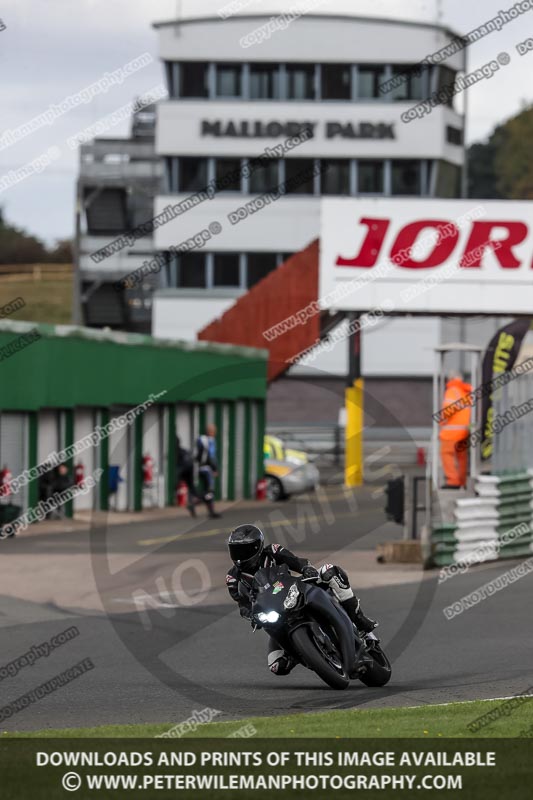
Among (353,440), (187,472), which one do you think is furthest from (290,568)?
(353,440)

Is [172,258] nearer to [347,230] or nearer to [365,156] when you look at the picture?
[365,156]

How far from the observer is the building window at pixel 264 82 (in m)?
68.5

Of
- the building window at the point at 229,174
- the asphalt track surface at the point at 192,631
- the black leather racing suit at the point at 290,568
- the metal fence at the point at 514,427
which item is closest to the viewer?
the black leather racing suit at the point at 290,568

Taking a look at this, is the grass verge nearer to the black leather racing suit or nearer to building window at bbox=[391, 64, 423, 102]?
the black leather racing suit

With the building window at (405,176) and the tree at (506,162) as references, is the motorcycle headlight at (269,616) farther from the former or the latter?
the tree at (506,162)

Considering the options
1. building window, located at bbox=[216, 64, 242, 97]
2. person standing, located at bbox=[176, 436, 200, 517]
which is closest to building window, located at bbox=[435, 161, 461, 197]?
building window, located at bbox=[216, 64, 242, 97]

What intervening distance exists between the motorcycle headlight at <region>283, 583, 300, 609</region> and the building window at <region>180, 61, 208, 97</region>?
59446 mm

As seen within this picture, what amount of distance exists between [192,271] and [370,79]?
11451 mm

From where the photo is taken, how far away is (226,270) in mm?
68625

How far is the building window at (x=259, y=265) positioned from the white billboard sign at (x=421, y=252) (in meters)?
32.1

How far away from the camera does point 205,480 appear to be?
101ft

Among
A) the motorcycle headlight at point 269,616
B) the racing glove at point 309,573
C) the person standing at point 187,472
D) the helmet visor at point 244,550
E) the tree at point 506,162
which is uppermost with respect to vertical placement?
the helmet visor at point 244,550

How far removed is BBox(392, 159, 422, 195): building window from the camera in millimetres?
68938

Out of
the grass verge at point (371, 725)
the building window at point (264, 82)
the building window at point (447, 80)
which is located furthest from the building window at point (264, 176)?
the grass verge at point (371, 725)
